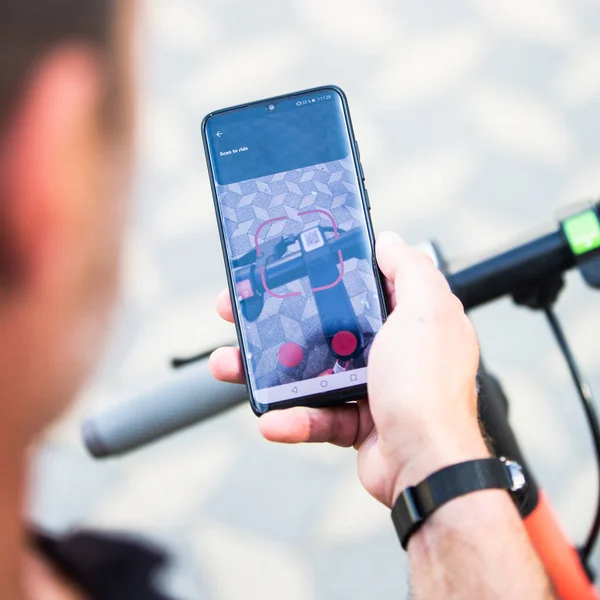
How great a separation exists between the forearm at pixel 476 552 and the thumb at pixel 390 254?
16 centimetres

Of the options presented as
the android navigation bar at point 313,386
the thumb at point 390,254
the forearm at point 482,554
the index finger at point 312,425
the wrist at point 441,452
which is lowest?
the forearm at point 482,554

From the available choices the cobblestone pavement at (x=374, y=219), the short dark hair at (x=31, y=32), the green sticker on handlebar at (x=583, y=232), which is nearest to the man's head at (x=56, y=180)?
the short dark hair at (x=31, y=32)

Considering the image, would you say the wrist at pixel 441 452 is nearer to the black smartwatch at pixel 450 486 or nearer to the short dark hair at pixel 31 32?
the black smartwatch at pixel 450 486

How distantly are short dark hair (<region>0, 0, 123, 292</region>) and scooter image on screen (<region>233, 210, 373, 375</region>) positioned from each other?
362 millimetres

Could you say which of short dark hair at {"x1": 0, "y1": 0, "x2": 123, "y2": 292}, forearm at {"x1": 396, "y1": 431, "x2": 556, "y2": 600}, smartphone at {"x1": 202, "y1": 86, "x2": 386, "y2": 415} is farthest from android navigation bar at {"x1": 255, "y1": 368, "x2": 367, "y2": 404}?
short dark hair at {"x1": 0, "y1": 0, "x2": 123, "y2": 292}

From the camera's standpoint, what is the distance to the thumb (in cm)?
61

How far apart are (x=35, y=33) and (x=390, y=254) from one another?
397 millimetres

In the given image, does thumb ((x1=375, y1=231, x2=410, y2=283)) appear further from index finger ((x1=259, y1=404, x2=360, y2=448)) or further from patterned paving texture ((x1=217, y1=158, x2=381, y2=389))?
index finger ((x1=259, y1=404, x2=360, y2=448))

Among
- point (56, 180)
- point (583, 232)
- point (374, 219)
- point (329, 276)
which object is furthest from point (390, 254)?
point (374, 219)

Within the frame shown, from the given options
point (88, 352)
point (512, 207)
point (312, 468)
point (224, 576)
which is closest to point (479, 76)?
point (512, 207)

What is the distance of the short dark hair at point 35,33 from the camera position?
0.85 ft

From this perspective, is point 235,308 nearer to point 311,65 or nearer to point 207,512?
point 207,512

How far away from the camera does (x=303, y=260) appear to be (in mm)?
639

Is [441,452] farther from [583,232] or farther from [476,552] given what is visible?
[583,232]
